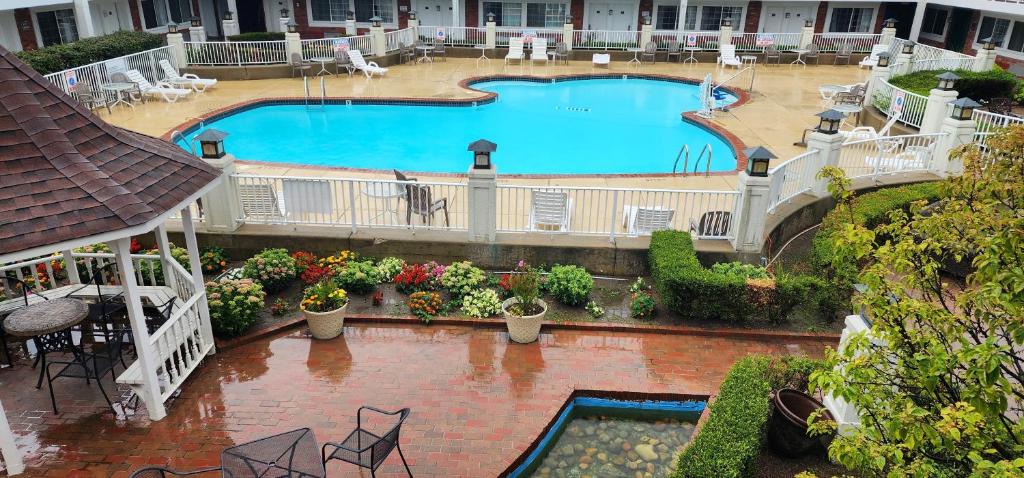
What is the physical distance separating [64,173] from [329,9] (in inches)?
1135

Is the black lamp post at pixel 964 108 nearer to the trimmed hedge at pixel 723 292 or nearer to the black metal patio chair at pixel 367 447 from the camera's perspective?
the trimmed hedge at pixel 723 292

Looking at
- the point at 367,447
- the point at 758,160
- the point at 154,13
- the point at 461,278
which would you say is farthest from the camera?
the point at 154,13

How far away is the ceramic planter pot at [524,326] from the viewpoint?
754 centimetres

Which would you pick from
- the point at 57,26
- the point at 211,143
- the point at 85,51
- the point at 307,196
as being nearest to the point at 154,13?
the point at 57,26

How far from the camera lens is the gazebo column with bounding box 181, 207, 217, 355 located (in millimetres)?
6801

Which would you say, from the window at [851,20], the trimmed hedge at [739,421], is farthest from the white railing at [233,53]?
the window at [851,20]

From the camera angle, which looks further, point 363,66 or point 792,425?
point 363,66

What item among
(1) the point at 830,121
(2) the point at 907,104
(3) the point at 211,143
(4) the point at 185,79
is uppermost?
(1) the point at 830,121

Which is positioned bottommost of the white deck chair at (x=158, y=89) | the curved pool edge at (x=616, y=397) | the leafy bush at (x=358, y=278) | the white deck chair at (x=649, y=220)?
the curved pool edge at (x=616, y=397)

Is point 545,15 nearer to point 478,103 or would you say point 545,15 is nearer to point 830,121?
point 478,103

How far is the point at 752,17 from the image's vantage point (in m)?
29.9

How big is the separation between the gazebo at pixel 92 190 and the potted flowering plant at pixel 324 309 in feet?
4.03

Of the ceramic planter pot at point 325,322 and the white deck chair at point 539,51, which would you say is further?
the white deck chair at point 539,51

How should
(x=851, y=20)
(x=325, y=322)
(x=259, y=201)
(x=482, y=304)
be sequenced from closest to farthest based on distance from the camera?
1. (x=325, y=322)
2. (x=482, y=304)
3. (x=259, y=201)
4. (x=851, y=20)
